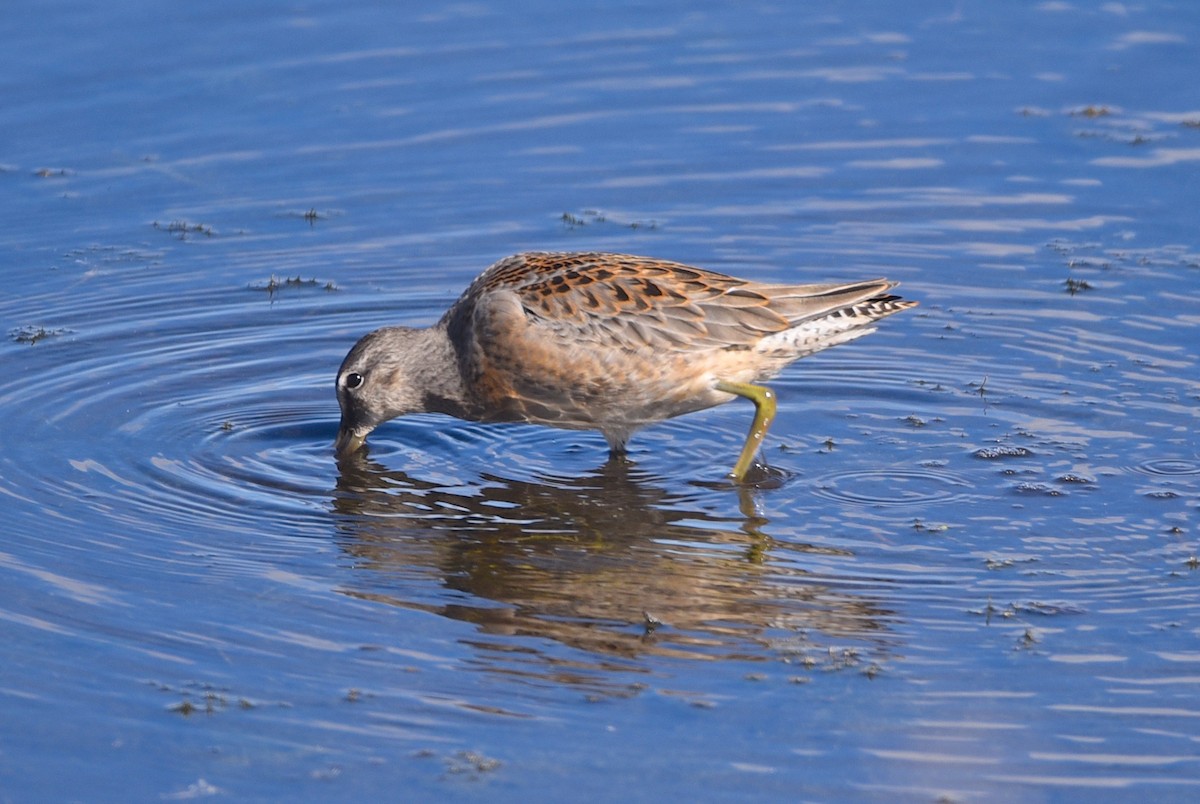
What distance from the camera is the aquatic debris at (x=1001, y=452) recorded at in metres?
8.02

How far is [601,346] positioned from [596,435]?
1021 millimetres

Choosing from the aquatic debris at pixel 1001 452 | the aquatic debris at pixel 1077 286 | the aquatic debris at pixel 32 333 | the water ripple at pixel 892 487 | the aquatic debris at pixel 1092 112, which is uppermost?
the aquatic debris at pixel 1092 112

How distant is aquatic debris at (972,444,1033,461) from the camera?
802 centimetres

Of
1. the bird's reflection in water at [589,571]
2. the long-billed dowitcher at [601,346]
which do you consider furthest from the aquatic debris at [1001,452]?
the bird's reflection in water at [589,571]

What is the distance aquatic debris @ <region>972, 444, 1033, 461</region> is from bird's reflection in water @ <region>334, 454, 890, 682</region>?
1167 millimetres

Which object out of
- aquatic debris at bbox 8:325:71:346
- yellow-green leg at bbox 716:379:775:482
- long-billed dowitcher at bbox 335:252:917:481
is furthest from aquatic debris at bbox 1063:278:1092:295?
aquatic debris at bbox 8:325:71:346

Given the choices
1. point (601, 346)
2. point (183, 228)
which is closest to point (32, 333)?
point (183, 228)

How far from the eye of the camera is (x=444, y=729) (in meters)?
5.59

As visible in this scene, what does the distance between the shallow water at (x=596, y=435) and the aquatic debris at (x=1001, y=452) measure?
59mm

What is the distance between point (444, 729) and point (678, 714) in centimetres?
75

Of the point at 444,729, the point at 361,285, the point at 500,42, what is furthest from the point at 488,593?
the point at 500,42

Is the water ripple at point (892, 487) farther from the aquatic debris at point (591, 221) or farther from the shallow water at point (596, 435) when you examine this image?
the aquatic debris at point (591, 221)

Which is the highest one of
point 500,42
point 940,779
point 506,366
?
point 500,42

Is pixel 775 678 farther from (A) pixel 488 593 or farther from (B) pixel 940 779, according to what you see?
(A) pixel 488 593
